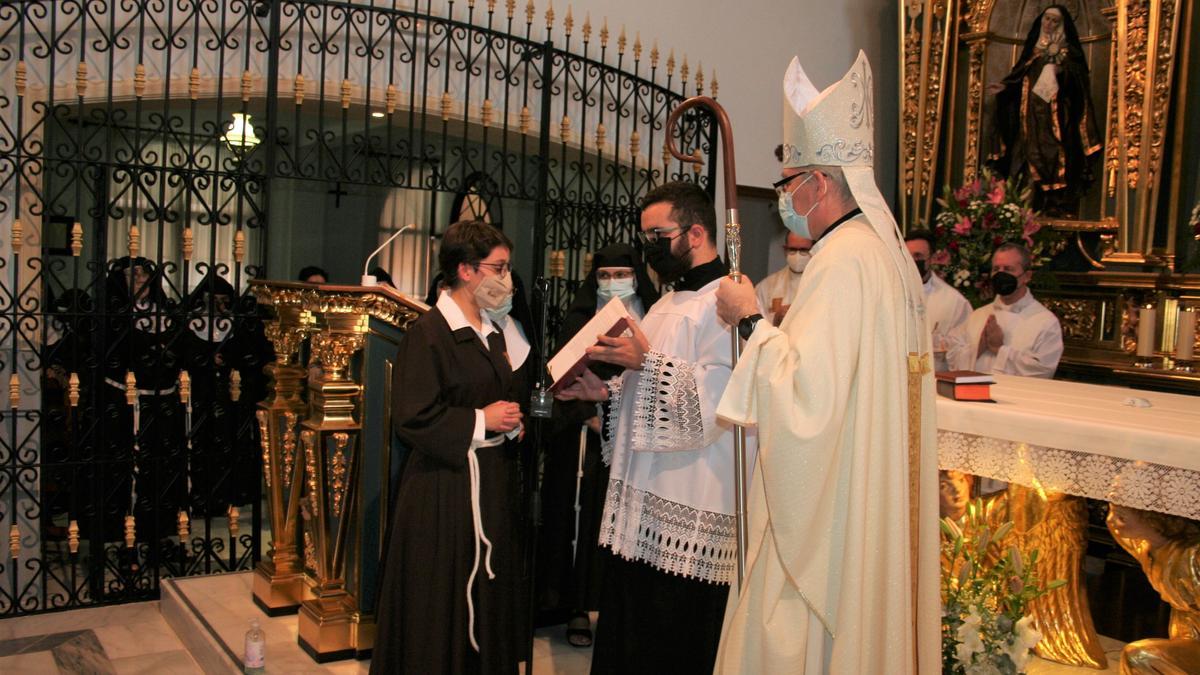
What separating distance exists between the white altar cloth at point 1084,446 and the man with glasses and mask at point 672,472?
126cm

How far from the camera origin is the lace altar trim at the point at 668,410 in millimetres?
3133

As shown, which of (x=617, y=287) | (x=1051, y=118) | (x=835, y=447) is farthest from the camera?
(x=1051, y=118)

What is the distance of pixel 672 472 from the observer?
3232 millimetres

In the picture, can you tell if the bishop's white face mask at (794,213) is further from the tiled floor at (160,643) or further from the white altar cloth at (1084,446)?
the tiled floor at (160,643)

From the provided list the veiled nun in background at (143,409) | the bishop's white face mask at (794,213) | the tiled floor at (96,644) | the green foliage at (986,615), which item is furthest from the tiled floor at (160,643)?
the bishop's white face mask at (794,213)

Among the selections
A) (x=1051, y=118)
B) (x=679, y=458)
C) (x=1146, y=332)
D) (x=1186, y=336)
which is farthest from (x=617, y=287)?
(x=1051, y=118)

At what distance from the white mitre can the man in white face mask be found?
9.43 ft

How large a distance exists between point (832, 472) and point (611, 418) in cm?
123

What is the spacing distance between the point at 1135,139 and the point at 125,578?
737 centimetres

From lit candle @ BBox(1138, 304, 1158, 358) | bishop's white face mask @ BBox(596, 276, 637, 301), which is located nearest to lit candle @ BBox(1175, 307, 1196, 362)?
lit candle @ BBox(1138, 304, 1158, 358)

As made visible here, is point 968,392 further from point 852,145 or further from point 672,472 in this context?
point 852,145

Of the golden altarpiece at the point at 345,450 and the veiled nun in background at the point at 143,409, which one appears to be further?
the veiled nun in background at the point at 143,409

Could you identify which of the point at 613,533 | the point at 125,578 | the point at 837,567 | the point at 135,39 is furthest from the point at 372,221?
the point at 837,567

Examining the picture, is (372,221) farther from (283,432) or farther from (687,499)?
(687,499)
